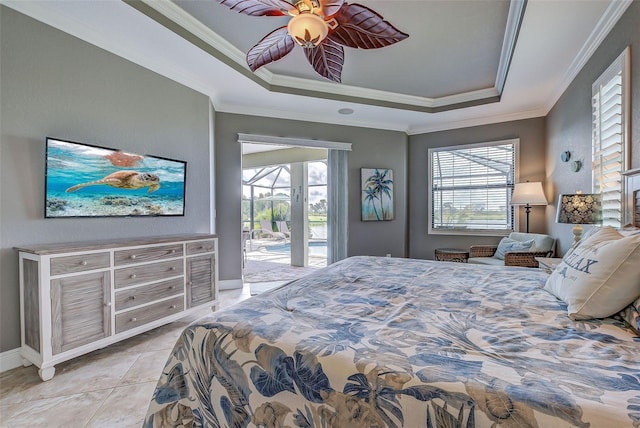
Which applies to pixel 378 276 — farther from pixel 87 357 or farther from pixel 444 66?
pixel 444 66

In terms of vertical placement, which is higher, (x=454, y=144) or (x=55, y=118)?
(x=454, y=144)

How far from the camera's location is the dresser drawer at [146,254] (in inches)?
91.8

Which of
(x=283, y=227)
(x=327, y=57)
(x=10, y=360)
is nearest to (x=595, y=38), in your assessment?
(x=327, y=57)

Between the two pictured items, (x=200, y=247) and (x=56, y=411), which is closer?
(x=56, y=411)

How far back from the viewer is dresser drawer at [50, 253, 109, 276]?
1.99 meters

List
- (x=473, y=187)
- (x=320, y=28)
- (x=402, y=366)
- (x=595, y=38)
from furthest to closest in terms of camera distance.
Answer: (x=473, y=187), (x=595, y=38), (x=320, y=28), (x=402, y=366)

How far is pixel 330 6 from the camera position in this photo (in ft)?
5.75

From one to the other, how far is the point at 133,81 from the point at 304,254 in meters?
4.05

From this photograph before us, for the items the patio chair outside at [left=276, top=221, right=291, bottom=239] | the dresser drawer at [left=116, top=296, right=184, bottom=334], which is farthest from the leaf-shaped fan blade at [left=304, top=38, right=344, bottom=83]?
the patio chair outside at [left=276, top=221, right=291, bottom=239]

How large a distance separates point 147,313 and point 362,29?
9.16ft

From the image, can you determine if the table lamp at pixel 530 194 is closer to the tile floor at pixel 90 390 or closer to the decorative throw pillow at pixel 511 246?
the decorative throw pillow at pixel 511 246

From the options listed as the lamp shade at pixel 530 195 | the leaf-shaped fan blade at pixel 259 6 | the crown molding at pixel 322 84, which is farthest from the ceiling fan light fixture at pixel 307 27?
the lamp shade at pixel 530 195

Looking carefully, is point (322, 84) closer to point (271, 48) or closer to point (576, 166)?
point (271, 48)

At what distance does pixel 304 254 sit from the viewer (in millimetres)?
6000
